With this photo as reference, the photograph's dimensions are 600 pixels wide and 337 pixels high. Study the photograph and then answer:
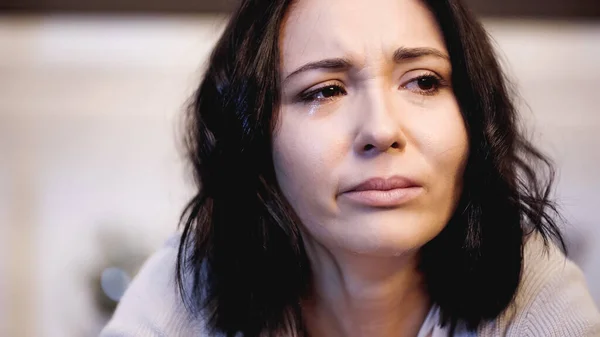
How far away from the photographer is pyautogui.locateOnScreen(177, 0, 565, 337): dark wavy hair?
822 millimetres

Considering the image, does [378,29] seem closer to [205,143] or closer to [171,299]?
[205,143]

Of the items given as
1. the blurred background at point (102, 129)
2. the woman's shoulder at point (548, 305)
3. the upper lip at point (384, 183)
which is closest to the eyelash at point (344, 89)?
the upper lip at point (384, 183)

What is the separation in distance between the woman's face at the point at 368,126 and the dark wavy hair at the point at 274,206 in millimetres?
25

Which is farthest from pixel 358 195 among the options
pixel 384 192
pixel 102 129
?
pixel 102 129

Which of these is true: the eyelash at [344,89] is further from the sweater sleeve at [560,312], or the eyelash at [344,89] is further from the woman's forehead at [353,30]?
the sweater sleeve at [560,312]

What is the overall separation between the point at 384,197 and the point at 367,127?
0.26ft

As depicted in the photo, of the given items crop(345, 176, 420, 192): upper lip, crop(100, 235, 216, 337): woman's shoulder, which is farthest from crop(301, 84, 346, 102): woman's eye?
crop(100, 235, 216, 337): woman's shoulder

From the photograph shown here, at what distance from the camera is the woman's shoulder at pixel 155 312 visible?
0.87 meters

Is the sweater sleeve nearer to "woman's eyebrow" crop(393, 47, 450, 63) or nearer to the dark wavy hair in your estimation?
the dark wavy hair

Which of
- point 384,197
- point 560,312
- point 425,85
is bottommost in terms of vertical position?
point 560,312

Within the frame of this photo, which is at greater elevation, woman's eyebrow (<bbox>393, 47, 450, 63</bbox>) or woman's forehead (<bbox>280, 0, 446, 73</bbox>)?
woman's forehead (<bbox>280, 0, 446, 73</bbox>)

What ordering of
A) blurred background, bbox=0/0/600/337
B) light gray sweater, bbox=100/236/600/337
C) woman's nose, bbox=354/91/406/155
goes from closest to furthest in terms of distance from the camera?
1. woman's nose, bbox=354/91/406/155
2. light gray sweater, bbox=100/236/600/337
3. blurred background, bbox=0/0/600/337

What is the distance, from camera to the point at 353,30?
0.78 meters

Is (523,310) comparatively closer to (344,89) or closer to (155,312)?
(344,89)
